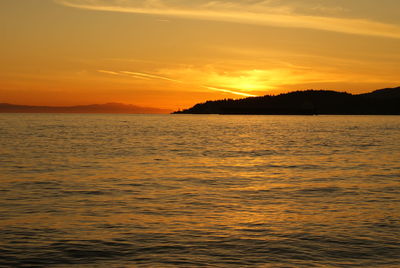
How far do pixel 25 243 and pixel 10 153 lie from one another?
31065 mm

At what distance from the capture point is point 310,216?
16953 mm

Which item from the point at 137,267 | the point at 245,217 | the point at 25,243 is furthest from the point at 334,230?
the point at 25,243

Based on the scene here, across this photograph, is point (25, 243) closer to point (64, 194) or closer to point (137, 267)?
point (137, 267)

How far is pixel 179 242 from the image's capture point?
13.5 meters

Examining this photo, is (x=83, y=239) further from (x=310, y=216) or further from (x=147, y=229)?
(x=310, y=216)

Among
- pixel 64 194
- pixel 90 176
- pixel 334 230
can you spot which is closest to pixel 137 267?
pixel 334 230

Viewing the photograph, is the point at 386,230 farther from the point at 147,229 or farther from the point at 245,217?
the point at 147,229

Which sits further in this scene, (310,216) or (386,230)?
(310,216)

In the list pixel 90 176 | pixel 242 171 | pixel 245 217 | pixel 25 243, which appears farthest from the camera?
pixel 242 171

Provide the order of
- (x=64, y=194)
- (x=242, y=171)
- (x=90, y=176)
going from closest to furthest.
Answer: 1. (x=64, y=194)
2. (x=90, y=176)
3. (x=242, y=171)

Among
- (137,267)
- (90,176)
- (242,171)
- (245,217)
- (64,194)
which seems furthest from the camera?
(242,171)

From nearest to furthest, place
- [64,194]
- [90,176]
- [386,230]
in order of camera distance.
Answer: [386,230] → [64,194] → [90,176]

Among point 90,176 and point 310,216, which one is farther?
point 90,176

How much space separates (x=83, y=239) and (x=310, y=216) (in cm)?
786
